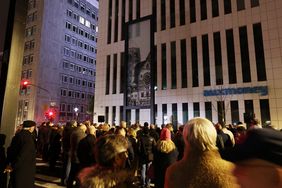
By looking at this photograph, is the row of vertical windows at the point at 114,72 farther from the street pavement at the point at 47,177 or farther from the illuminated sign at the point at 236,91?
the street pavement at the point at 47,177

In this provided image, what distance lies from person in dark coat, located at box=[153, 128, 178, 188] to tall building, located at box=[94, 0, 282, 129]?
17.8 meters

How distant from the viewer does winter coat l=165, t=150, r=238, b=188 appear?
6.71ft

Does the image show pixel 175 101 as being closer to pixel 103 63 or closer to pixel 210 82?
pixel 210 82

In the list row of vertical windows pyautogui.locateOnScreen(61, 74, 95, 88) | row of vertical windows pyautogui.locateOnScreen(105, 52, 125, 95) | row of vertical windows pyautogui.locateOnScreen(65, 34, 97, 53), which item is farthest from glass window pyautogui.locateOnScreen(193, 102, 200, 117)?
row of vertical windows pyautogui.locateOnScreen(65, 34, 97, 53)

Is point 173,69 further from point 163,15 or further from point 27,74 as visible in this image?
point 27,74

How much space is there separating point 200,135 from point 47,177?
8980mm

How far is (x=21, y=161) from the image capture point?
5.25 meters

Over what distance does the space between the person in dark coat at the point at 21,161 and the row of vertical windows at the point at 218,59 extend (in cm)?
2649

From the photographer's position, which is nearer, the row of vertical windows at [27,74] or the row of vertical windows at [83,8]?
the row of vertical windows at [27,74]

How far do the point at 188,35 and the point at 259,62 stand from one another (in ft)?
32.2

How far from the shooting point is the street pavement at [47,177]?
8248mm

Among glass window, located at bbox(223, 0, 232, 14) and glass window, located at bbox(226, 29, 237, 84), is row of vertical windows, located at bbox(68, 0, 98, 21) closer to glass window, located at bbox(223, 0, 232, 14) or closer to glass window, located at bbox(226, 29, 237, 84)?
glass window, located at bbox(223, 0, 232, 14)

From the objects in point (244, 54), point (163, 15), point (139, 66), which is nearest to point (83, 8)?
point (163, 15)

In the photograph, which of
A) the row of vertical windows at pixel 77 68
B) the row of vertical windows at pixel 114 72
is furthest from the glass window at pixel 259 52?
the row of vertical windows at pixel 77 68
